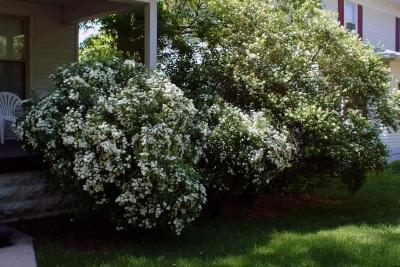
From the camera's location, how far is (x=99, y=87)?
20.1ft

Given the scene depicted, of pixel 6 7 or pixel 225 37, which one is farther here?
pixel 6 7

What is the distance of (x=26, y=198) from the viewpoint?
6.59 m

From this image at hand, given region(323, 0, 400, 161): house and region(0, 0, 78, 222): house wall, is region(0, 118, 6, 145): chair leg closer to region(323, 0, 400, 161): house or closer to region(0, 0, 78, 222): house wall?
region(0, 0, 78, 222): house wall

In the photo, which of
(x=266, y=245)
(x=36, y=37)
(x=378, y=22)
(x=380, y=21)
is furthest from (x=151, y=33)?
(x=380, y=21)

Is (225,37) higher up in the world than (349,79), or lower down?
higher up

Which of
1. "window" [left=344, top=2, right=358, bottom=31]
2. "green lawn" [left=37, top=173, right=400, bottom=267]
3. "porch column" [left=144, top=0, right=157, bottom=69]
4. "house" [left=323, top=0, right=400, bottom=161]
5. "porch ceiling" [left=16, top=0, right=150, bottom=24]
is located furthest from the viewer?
"window" [left=344, top=2, right=358, bottom=31]

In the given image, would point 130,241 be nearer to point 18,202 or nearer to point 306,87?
point 18,202

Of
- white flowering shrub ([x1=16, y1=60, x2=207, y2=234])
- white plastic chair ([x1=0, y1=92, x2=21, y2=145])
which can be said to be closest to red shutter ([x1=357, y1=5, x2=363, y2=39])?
white plastic chair ([x1=0, y1=92, x2=21, y2=145])

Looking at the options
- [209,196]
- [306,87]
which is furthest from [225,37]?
[209,196]

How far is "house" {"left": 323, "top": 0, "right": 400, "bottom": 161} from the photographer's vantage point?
1747 cm

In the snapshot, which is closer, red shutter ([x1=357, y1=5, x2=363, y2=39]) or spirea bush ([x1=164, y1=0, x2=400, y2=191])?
spirea bush ([x1=164, y1=0, x2=400, y2=191])

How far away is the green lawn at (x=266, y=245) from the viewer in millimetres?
5168

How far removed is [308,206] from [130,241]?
3486mm

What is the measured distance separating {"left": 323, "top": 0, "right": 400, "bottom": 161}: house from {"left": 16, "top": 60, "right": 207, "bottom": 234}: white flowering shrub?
12118 millimetres
